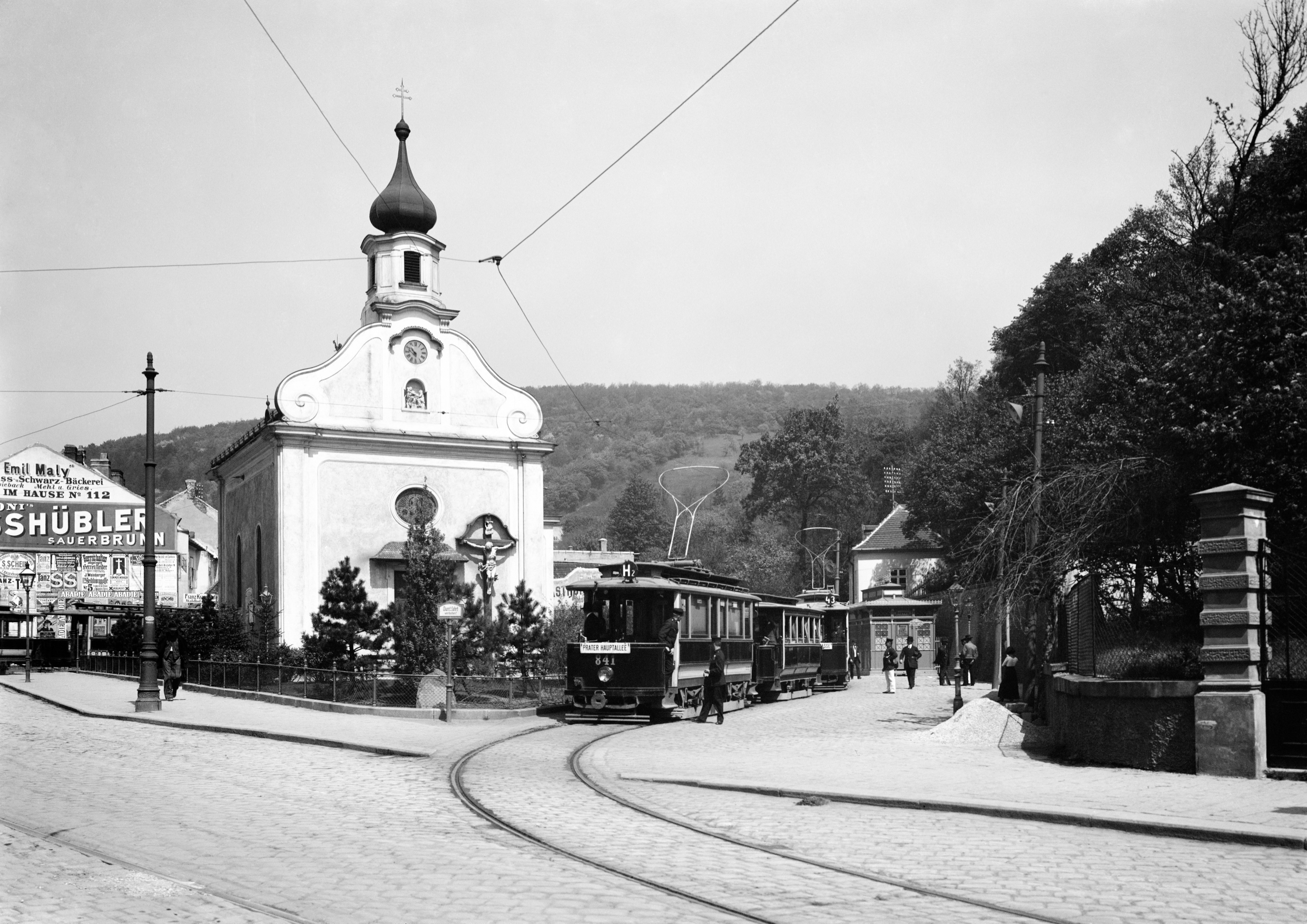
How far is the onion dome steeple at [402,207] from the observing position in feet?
160

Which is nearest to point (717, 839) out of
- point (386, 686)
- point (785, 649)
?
point (386, 686)

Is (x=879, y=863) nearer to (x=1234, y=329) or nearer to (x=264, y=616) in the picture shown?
(x=1234, y=329)

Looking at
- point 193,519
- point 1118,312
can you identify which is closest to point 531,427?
point 1118,312

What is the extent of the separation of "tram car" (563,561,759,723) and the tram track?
10.4m

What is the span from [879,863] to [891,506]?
90296 mm

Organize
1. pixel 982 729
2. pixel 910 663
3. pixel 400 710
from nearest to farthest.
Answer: pixel 982 729
pixel 400 710
pixel 910 663

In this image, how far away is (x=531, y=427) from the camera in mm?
49344

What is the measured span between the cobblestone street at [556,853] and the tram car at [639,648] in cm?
766

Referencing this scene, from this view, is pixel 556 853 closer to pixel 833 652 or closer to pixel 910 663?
pixel 910 663

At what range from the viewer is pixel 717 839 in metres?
11.3

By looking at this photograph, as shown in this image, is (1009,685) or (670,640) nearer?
(670,640)

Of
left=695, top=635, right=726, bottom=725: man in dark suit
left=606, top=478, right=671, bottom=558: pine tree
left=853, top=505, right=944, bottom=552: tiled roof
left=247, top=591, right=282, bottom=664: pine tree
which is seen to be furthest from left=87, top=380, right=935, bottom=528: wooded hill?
left=695, top=635, right=726, bottom=725: man in dark suit

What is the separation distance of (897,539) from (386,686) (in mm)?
55129

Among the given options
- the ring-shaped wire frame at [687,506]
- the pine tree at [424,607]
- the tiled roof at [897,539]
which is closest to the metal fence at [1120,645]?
the pine tree at [424,607]
